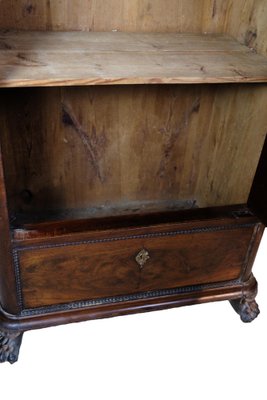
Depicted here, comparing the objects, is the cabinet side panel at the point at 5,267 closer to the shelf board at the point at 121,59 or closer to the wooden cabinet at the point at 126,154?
the wooden cabinet at the point at 126,154

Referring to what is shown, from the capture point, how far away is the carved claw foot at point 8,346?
120 cm

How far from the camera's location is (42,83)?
83cm

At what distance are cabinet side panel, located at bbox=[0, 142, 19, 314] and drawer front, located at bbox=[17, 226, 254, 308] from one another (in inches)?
1.1

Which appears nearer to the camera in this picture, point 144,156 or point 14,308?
point 14,308

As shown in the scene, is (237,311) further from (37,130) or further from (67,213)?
(37,130)

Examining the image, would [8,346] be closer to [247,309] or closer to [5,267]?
[5,267]

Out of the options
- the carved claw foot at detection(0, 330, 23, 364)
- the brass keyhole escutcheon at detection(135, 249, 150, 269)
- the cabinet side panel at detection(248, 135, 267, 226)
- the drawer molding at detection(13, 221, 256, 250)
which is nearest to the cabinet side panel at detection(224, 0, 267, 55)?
the cabinet side panel at detection(248, 135, 267, 226)

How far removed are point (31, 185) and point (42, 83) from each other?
63 centimetres

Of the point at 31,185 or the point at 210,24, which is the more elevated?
the point at 210,24

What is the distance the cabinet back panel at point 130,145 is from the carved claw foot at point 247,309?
397mm

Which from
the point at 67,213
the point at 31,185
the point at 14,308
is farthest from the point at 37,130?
the point at 14,308

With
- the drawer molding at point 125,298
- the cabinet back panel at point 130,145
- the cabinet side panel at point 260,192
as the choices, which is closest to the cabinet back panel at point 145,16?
the cabinet back panel at point 130,145

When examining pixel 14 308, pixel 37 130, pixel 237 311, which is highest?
pixel 37 130

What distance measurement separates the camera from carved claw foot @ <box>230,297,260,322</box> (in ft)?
4.48
